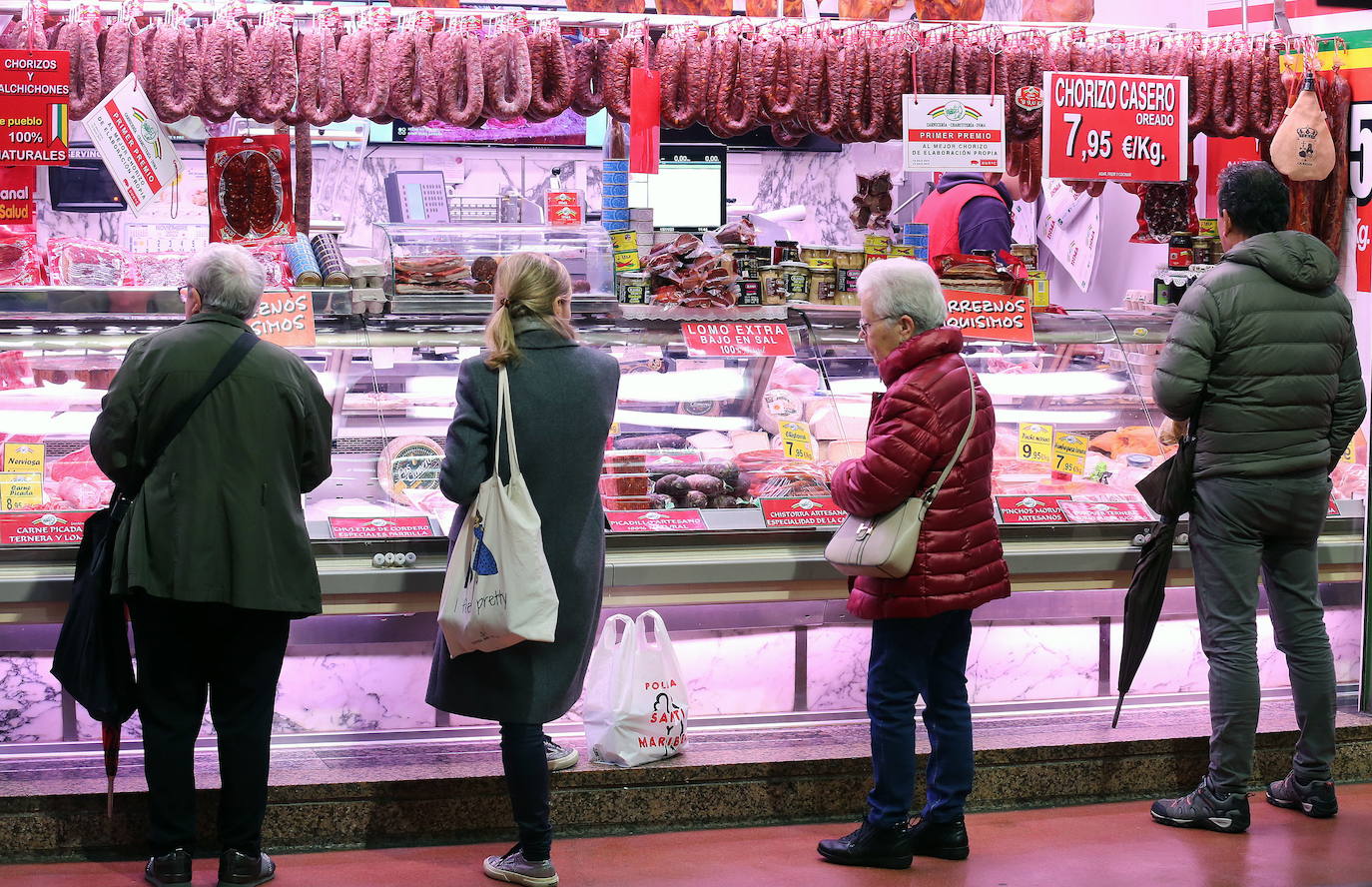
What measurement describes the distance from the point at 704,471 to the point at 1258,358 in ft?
5.43

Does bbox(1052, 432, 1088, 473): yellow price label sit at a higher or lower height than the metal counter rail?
higher

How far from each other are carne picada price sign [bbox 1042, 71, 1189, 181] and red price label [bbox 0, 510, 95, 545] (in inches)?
129

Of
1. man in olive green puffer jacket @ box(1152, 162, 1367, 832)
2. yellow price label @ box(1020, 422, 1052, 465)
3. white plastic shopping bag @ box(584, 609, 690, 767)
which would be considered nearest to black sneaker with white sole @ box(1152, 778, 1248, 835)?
man in olive green puffer jacket @ box(1152, 162, 1367, 832)

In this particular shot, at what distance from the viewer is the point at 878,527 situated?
3.59m

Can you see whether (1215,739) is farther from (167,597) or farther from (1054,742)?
(167,597)

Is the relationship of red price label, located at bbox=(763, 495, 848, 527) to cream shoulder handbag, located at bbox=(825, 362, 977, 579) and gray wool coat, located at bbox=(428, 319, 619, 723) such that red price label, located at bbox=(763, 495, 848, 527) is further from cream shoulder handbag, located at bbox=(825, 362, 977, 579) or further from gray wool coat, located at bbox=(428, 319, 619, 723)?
gray wool coat, located at bbox=(428, 319, 619, 723)

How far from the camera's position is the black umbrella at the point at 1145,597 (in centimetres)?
421

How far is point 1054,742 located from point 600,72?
2.58 meters

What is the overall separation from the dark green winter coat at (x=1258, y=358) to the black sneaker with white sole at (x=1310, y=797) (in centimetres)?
97

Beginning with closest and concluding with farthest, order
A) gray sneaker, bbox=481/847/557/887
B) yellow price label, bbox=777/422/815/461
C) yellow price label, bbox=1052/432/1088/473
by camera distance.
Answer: gray sneaker, bbox=481/847/557/887
yellow price label, bbox=777/422/815/461
yellow price label, bbox=1052/432/1088/473

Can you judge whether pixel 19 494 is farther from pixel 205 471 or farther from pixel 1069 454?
pixel 1069 454

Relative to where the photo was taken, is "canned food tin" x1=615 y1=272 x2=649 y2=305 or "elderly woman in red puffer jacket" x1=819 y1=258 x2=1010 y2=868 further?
"canned food tin" x1=615 y1=272 x2=649 y2=305

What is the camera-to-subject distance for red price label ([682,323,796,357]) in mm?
4504

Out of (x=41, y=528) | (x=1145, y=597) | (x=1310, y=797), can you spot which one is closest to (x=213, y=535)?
(x=41, y=528)
